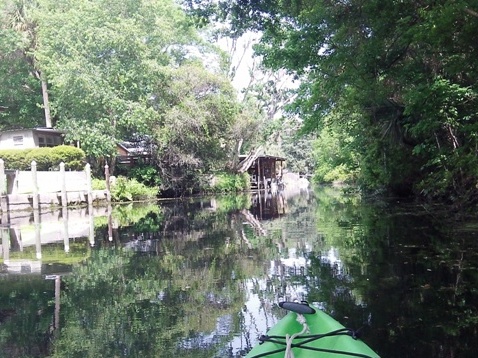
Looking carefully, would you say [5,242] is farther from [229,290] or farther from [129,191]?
[129,191]

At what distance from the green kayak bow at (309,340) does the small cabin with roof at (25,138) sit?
2689 cm

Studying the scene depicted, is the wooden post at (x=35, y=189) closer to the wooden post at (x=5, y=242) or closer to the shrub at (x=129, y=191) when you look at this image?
the shrub at (x=129, y=191)

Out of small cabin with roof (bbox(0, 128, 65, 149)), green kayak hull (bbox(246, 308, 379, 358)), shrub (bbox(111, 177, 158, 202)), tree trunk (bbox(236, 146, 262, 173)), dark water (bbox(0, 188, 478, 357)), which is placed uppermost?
small cabin with roof (bbox(0, 128, 65, 149))

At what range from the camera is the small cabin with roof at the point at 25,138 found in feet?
88.7

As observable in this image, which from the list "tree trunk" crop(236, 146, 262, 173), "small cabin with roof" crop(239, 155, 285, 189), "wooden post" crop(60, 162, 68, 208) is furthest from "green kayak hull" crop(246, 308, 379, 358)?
"small cabin with roof" crop(239, 155, 285, 189)

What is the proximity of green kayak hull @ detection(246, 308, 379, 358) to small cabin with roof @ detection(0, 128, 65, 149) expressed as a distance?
26.9 m

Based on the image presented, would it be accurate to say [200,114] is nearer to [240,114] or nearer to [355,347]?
[240,114]

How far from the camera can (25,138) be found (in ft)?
89.1

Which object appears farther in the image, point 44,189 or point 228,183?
point 228,183

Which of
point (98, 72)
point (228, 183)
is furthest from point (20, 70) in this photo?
point (228, 183)

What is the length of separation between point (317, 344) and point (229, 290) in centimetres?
291

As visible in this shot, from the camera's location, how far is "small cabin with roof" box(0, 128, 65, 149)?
88.7ft

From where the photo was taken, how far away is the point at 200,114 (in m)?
26.8

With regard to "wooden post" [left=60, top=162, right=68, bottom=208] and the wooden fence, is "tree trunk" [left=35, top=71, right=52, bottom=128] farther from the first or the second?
"wooden post" [left=60, top=162, right=68, bottom=208]
